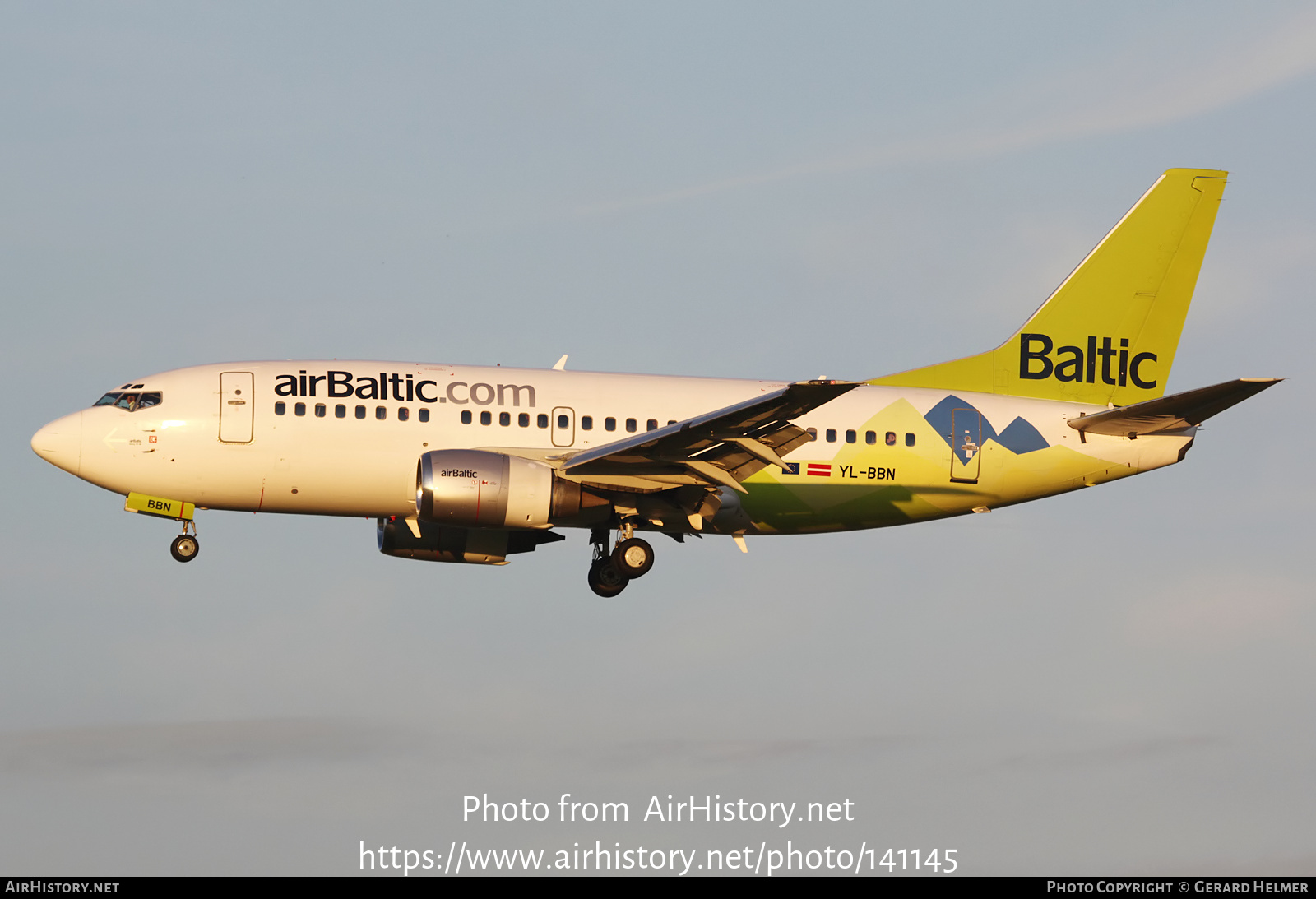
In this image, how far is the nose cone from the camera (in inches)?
1410

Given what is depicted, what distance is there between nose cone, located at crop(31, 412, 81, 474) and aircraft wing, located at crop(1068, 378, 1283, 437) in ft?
75.3

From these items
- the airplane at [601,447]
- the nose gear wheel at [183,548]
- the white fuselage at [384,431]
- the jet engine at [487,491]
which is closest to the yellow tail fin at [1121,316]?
the airplane at [601,447]

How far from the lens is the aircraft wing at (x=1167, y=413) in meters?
35.8

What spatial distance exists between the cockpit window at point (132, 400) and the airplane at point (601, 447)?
5 centimetres

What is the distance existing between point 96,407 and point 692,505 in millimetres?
Answer: 13371

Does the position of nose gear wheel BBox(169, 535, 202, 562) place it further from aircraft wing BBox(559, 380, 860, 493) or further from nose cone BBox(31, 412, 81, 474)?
aircraft wing BBox(559, 380, 860, 493)

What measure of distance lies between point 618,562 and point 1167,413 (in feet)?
42.8

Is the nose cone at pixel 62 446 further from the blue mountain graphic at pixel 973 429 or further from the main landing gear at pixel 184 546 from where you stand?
the blue mountain graphic at pixel 973 429

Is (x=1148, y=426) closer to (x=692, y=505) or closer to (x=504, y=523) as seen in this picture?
(x=692, y=505)

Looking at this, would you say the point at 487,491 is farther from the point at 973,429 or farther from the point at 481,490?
the point at 973,429

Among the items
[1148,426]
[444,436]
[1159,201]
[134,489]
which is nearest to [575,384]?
[444,436]

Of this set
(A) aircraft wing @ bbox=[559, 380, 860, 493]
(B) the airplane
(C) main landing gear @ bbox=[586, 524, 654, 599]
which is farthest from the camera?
(C) main landing gear @ bbox=[586, 524, 654, 599]

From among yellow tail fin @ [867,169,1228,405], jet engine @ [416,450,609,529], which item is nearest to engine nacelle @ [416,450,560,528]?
jet engine @ [416,450,609,529]

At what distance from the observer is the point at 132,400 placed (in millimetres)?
36344
